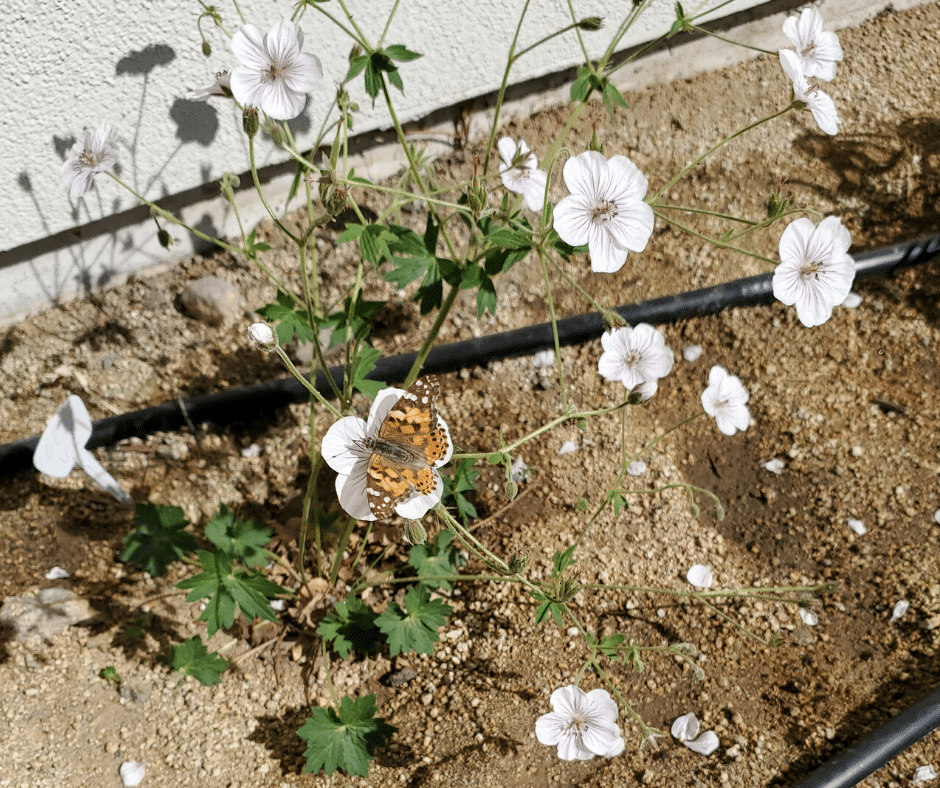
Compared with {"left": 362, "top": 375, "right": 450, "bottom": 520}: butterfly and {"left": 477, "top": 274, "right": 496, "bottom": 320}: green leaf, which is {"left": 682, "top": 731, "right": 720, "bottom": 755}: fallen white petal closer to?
{"left": 362, "top": 375, "right": 450, "bottom": 520}: butterfly

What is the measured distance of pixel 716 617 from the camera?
5.72 ft

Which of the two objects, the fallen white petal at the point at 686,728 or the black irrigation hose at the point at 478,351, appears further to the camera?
the black irrigation hose at the point at 478,351

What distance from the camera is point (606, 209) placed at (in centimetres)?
118

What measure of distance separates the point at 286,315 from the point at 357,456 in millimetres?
478

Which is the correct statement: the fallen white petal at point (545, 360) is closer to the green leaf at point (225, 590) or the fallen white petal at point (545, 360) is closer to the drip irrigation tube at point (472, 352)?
the drip irrigation tube at point (472, 352)

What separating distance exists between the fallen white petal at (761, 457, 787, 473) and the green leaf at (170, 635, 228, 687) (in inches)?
55.1

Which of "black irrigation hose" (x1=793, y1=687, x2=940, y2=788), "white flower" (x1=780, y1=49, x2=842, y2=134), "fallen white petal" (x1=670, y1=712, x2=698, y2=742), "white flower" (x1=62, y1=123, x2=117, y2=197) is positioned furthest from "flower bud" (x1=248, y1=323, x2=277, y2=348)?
"black irrigation hose" (x1=793, y1=687, x2=940, y2=788)

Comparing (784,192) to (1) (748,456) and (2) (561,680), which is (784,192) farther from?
(2) (561,680)

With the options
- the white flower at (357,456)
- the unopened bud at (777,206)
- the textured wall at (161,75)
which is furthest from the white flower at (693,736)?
the textured wall at (161,75)

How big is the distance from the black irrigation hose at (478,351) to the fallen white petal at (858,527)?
659mm

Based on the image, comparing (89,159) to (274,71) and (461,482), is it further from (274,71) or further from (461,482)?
(461,482)

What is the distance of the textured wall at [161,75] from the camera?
1.74 metres

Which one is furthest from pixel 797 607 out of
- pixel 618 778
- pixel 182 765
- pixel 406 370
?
pixel 182 765

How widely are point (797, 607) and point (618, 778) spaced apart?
582mm
